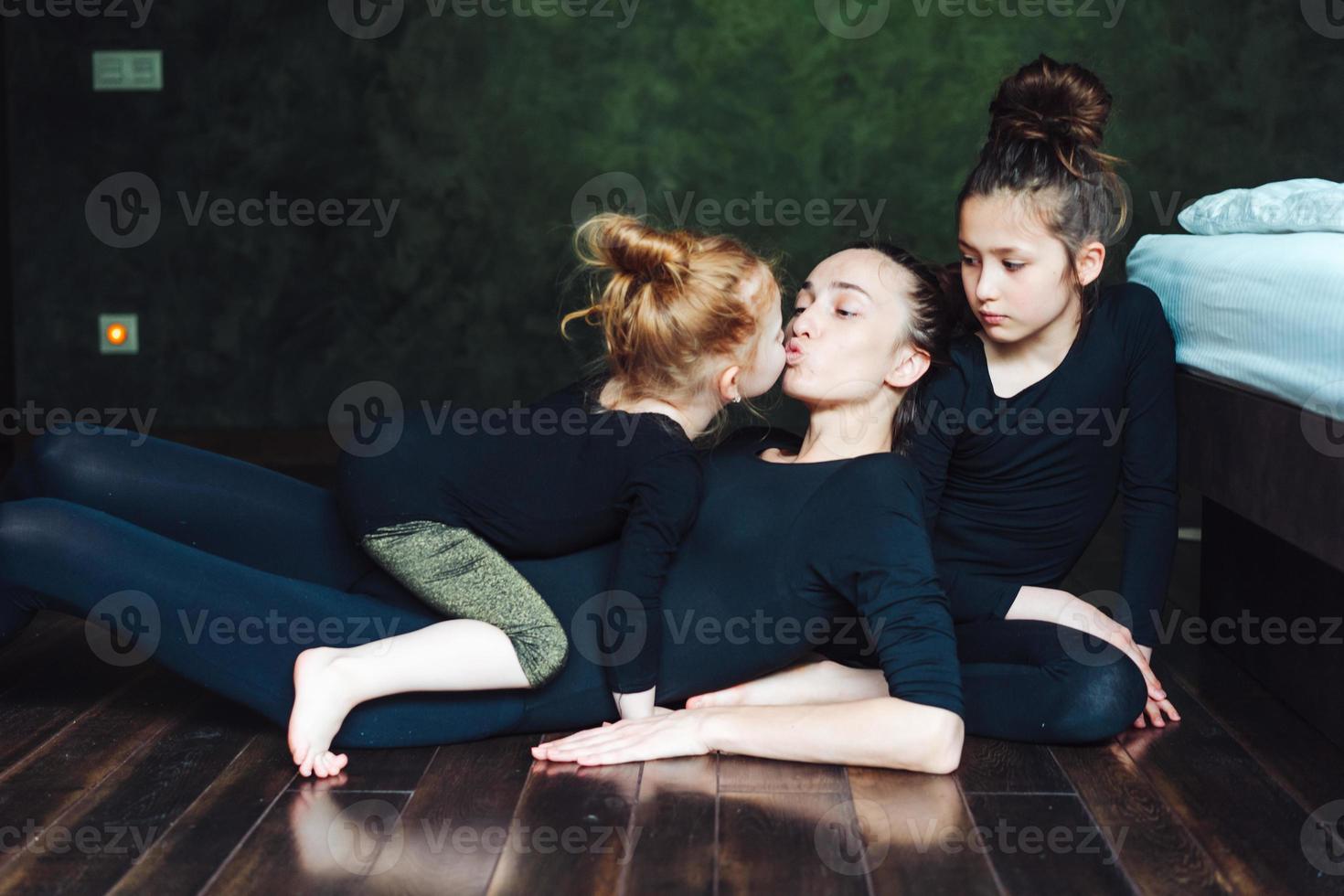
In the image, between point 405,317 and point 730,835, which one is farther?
point 405,317

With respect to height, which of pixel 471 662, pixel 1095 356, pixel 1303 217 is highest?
pixel 1303 217

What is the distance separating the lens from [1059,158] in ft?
6.11

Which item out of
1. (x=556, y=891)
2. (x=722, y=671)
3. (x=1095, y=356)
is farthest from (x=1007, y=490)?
(x=556, y=891)

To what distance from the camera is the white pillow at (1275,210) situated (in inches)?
71.7

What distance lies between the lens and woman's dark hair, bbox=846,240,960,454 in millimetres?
1896

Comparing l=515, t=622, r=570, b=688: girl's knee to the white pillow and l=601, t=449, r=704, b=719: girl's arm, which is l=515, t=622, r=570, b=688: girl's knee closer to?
l=601, t=449, r=704, b=719: girl's arm

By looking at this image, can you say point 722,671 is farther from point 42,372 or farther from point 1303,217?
point 42,372

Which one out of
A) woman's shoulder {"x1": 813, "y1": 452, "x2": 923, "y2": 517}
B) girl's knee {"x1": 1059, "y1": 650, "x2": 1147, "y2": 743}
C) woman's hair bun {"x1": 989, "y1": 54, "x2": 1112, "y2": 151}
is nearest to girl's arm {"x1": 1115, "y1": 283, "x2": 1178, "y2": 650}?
girl's knee {"x1": 1059, "y1": 650, "x2": 1147, "y2": 743}

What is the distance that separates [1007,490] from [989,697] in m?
0.32

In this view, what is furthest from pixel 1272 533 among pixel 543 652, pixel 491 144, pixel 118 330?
pixel 118 330

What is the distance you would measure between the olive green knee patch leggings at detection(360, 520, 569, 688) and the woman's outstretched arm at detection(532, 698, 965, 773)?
12 centimetres

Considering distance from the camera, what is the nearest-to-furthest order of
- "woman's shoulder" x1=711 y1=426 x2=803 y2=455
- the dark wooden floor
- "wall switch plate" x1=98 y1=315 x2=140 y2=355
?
the dark wooden floor → "woman's shoulder" x1=711 y1=426 x2=803 y2=455 → "wall switch plate" x1=98 y1=315 x2=140 y2=355

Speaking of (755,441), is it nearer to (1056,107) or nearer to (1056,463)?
(1056,463)

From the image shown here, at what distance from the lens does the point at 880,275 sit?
188 cm
